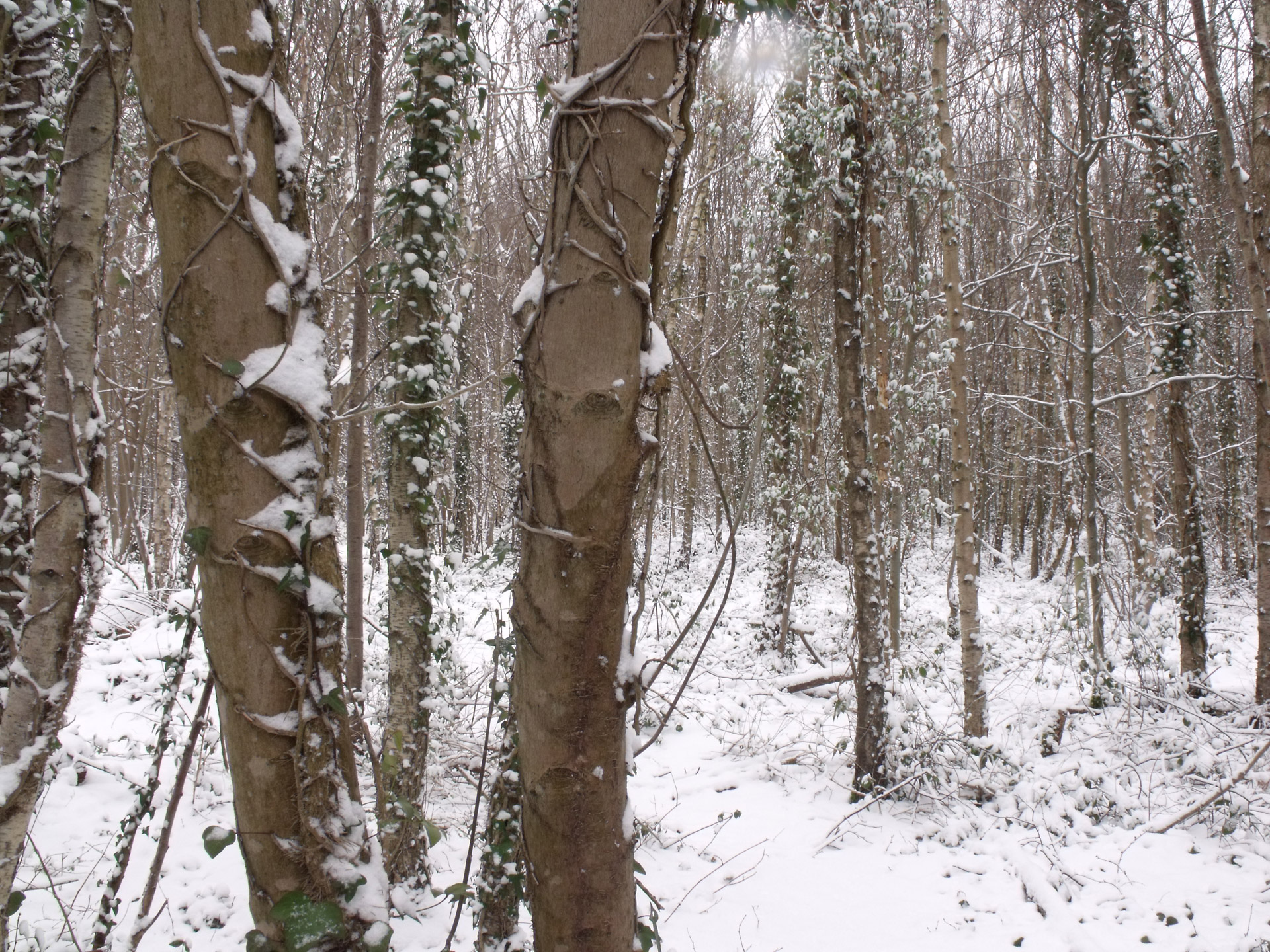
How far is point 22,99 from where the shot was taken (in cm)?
207

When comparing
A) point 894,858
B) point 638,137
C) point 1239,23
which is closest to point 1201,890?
point 894,858

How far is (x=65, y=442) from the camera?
1.74 m

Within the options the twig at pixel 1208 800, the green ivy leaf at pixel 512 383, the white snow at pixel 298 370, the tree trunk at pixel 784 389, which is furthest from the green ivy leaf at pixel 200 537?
the tree trunk at pixel 784 389

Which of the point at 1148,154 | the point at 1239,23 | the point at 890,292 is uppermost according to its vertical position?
the point at 1239,23

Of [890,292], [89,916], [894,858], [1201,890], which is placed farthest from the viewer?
[890,292]

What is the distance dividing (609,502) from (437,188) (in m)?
3.64

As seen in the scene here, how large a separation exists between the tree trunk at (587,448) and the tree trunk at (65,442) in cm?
143

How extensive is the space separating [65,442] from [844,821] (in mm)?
4754

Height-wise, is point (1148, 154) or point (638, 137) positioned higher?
point (1148, 154)

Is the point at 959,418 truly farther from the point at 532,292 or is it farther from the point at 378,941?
the point at 378,941

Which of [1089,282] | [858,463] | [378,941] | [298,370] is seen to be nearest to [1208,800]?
[858,463]

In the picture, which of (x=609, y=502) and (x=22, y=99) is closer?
(x=609, y=502)

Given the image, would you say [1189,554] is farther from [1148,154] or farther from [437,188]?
[437,188]

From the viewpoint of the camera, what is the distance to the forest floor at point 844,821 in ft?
11.6
